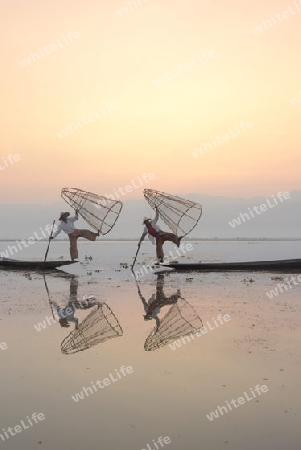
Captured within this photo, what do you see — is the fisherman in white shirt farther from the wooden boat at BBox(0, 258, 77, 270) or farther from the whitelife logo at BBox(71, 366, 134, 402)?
the whitelife logo at BBox(71, 366, 134, 402)

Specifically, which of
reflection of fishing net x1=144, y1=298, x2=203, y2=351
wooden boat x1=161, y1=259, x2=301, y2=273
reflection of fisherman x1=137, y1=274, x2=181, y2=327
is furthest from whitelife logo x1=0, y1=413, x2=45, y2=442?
wooden boat x1=161, y1=259, x2=301, y2=273

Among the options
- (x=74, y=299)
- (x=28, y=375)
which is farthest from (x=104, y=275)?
(x=28, y=375)

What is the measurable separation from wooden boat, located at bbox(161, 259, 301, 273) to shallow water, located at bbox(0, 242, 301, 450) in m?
11.3

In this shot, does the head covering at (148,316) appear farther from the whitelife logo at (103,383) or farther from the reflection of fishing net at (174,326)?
the whitelife logo at (103,383)

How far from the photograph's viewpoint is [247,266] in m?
27.2

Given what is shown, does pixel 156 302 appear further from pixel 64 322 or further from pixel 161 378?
pixel 161 378

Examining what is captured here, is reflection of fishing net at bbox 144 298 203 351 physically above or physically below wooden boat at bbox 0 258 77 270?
below

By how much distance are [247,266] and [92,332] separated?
16.9m

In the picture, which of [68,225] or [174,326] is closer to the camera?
[174,326]

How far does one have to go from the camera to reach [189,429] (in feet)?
20.1

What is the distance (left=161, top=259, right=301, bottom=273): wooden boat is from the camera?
26736 mm

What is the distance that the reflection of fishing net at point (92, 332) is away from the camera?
1029 cm

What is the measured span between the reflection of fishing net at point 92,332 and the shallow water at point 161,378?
128 mm

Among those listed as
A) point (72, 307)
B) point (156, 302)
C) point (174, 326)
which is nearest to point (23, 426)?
point (174, 326)
